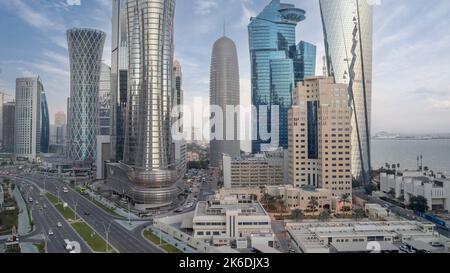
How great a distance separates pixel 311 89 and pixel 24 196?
12.8 meters

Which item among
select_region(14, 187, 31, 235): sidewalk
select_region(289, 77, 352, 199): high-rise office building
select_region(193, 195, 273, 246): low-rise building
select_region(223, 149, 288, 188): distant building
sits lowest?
select_region(14, 187, 31, 235): sidewalk

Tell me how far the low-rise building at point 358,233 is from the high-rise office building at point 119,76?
12.5 meters

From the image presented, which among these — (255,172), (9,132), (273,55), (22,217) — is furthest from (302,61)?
(22,217)

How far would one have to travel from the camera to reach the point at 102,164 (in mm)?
20297

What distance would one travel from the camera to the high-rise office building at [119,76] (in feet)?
59.5

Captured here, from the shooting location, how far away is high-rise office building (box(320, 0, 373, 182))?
19.7m

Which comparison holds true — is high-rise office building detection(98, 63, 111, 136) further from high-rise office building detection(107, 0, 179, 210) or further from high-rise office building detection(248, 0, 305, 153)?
high-rise office building detection(107, 0, 179, 210)

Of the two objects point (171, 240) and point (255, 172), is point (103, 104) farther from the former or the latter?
point (171, 240)

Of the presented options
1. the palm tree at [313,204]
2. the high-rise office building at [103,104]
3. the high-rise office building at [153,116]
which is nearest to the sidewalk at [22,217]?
the high-rise office building at [153,116]

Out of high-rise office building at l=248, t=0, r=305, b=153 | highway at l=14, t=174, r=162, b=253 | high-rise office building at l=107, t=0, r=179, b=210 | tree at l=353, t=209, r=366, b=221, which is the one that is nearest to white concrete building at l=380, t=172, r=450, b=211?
tree at l=353, t=209, r=366, b=221

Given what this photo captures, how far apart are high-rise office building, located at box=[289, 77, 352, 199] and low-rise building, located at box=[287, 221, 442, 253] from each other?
4.71 metres

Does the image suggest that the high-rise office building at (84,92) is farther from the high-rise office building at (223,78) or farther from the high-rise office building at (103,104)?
the high-rise office building at (223,78)
